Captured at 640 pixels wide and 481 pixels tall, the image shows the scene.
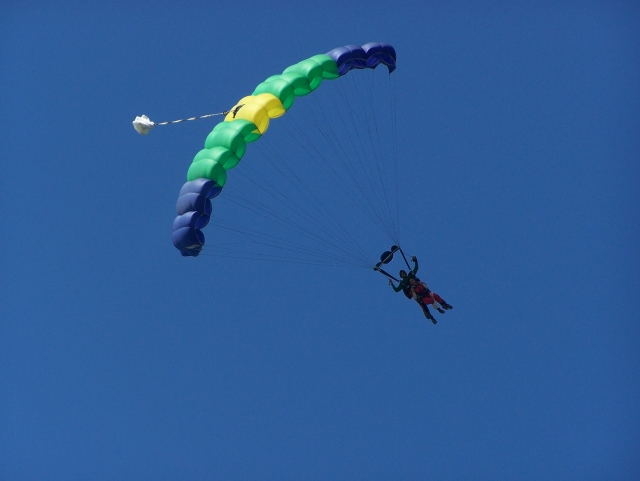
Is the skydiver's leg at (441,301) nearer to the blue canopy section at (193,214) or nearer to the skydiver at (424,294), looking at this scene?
the skydiver at (424,294)

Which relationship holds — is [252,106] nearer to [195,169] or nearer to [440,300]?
[195,169]

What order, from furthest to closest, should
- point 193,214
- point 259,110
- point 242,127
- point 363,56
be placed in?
point 363,56, point 259,110, point 242,127, point 193,214

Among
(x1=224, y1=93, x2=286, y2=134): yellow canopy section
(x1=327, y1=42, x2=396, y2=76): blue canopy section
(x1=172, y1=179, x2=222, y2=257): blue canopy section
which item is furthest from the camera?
(x1=327, y1=42, x2=396, y2=76): blue canopy section

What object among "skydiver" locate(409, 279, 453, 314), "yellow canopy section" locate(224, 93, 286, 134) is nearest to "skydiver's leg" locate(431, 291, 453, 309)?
"skydiver" locate(409, 279, 453, 314)

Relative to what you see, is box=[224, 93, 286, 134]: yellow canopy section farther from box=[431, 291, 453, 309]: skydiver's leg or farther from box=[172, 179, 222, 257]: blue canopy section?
box=[431, 291, 453, 309]: skydiver's leg

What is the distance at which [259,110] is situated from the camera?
939 inches

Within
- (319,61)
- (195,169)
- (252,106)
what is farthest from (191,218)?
(319,61)

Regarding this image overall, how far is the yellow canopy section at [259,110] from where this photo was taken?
78.3ft

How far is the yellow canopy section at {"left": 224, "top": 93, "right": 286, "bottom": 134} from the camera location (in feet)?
78.3

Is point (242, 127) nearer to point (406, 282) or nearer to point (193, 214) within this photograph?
point (193, 214)

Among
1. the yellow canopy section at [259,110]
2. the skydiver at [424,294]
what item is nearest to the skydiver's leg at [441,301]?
the skydiver at [424,294]

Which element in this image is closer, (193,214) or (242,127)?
(193,214)

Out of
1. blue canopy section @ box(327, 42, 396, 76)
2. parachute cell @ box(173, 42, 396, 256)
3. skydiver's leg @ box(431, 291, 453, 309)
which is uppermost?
blue canopy section @ box(327, 42, 396, 76)

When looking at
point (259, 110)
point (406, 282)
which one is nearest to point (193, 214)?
point (259, 110)
